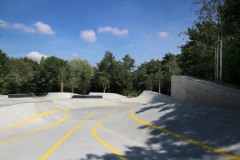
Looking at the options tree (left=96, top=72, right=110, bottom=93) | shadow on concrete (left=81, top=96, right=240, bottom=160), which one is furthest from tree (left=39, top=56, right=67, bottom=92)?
shadow on concrete (left=81, top=96, right=240, bottom=160)

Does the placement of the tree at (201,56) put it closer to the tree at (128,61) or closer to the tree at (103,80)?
the tree at (103,80)

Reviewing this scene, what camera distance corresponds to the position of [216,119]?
34.5 ft

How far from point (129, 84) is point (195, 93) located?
65426 mm

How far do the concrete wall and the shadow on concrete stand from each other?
109 cm

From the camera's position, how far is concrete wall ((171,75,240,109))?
41.2 ft

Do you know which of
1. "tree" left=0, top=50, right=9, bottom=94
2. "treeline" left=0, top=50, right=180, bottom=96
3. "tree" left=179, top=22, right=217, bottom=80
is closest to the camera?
"tree" left=179, top=22, right=217, bottom=80

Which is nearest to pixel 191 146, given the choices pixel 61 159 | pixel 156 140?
pixel 156 140

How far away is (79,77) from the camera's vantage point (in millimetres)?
85500

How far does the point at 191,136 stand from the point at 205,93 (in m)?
6.47

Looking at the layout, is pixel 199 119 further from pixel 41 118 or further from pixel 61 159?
pixel 41 118

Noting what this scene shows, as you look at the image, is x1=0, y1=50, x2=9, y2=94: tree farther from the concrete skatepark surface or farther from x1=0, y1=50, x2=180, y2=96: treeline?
the concrete skatepark surface

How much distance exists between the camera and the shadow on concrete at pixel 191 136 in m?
8.11

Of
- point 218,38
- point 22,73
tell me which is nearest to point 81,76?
point 22,73

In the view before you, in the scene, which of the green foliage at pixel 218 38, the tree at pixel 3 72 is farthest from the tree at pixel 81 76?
the green foliage at pixel 218 38
